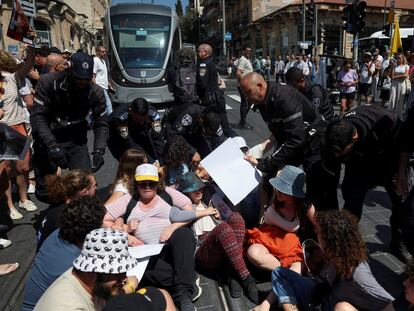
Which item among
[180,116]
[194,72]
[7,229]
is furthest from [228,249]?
[194,72]

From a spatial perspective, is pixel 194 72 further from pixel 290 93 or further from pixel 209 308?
pixel 209 308

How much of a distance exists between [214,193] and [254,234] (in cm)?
78

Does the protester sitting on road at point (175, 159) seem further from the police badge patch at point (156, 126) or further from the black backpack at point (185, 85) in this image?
the black backpack at point (185, 85)

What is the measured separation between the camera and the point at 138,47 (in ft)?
Answer: 40.9

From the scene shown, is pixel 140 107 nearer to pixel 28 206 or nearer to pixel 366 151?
pixel 28 206

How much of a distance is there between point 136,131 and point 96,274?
2702 millimetres

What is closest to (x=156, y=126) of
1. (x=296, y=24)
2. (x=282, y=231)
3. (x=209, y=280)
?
(x=209, y=280)

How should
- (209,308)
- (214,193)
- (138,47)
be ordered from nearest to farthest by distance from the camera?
(209,308) < (214,193) < (138,47)

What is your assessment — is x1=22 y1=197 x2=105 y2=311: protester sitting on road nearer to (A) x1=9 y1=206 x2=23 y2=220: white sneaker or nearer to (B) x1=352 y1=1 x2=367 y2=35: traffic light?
(A) x1=9 y1=206 x2=23 y2=220: white sneaker

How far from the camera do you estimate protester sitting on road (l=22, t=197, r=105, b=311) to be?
2193 mm

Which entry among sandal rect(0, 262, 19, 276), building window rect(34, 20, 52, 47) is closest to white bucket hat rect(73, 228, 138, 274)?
sandal rect(0, 262, 19, 276)

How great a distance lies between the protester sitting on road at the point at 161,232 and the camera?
9.30 feet

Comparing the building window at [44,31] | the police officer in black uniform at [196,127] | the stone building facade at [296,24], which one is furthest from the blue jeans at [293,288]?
the building window at [44,31]

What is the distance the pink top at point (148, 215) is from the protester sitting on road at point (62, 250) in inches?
32.5
